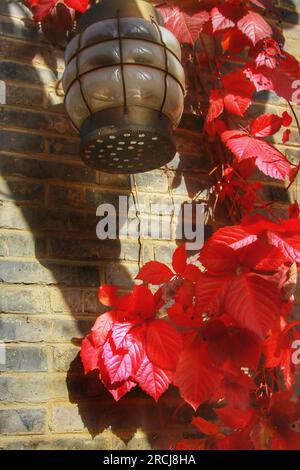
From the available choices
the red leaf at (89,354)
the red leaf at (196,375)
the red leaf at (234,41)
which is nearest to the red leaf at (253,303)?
the red leaf at (196,375)

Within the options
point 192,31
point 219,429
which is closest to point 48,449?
point 219,429

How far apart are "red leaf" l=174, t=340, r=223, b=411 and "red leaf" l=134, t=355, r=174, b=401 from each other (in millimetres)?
38

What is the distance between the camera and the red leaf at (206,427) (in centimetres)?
140

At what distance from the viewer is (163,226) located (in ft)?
5.66

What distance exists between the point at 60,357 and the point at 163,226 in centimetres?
51

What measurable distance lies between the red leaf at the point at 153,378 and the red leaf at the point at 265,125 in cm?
79

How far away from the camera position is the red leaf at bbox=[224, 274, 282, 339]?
1.22 metres

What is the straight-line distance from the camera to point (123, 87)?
137 cm

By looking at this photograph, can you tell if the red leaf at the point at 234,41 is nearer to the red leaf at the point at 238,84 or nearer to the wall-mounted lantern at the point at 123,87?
the red leaf at the point at 238,84

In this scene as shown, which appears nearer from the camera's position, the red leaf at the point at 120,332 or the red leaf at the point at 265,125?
the red leaf at the point at 120,332

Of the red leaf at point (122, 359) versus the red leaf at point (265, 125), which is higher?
the red leaf at point (265, 125)

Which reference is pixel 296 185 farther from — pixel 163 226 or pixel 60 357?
pixel 60 357

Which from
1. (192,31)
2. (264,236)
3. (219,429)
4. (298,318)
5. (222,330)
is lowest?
(219,429)

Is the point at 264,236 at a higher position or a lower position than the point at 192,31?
lower
